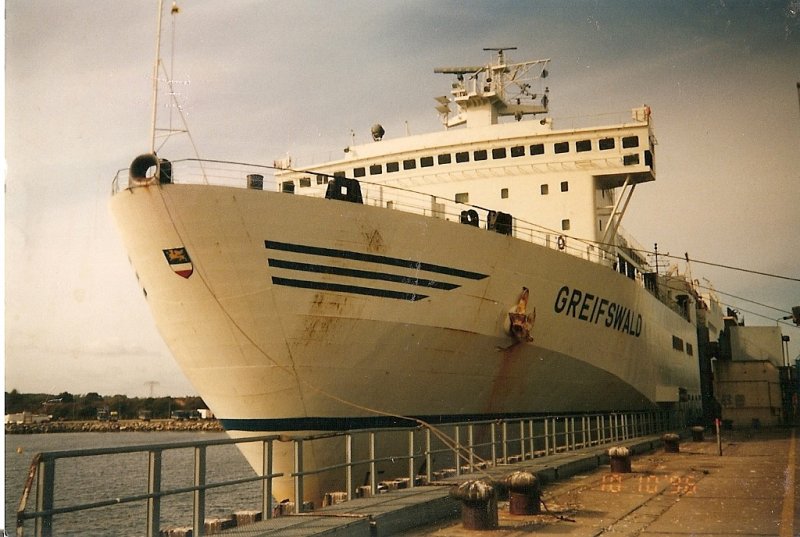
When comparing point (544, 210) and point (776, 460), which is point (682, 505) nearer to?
point (776, 460)

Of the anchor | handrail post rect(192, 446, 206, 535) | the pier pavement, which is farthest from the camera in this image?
the anchor

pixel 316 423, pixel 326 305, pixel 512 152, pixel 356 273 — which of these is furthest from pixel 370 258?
pixel 512 152

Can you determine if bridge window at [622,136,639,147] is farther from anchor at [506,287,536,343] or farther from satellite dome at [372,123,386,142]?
satellite dome at [372,123,386,142]

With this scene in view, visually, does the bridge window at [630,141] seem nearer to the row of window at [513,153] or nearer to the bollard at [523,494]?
the row of window at [513,153]

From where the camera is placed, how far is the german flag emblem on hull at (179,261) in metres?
10.3

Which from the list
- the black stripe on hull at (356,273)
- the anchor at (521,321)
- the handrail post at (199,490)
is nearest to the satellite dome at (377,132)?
the anchor at (521,321)

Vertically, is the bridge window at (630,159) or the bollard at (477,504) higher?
the bridge window at (630,159)

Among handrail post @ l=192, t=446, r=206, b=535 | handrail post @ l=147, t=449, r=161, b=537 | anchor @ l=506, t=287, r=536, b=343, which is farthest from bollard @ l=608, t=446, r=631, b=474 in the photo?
handrail post @ l=147, t=449, r=161, b=537

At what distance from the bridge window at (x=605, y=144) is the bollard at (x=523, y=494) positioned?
1090 centimetres

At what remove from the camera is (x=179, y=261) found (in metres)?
10.3

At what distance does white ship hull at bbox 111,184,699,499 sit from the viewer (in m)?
10.1

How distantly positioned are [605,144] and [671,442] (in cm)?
636

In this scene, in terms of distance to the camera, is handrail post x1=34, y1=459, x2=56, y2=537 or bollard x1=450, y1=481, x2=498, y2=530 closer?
handrail post x1=34, y1=459, x2=56, y2=537

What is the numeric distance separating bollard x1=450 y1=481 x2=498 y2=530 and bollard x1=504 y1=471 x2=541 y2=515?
630 mm
